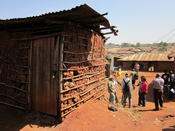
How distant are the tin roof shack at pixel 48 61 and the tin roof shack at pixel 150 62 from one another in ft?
61.6

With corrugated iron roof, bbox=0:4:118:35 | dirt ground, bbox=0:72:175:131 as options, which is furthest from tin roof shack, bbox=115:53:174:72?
corrugated iron roof, bbox=0:4:118:35

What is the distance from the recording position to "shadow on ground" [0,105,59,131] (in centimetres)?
637

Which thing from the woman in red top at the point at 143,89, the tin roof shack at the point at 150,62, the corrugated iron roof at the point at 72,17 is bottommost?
the woman in red top at the point at 143,89

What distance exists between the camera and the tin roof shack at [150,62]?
2466 cm

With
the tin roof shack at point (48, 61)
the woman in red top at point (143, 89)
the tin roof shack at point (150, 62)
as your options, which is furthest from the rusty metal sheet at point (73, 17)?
the tin roof shack at point (150, 62)

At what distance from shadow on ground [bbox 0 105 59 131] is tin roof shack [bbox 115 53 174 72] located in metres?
20.9

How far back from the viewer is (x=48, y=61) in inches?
260

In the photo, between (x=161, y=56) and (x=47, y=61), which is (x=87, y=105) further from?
(x=161, y=56)

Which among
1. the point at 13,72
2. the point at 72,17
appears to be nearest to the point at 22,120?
the point at 13,72

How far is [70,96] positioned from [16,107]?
7.23ft

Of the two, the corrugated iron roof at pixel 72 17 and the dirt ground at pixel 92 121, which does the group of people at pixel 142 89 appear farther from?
the corrugated iron roof at pixel 72 17

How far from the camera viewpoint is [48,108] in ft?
21.8

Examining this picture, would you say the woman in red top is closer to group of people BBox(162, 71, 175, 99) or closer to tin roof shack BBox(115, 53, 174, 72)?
group of people BBox(162, 71, 175, 99)

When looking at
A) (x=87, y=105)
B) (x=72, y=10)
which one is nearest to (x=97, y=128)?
(x=87, y=105)
